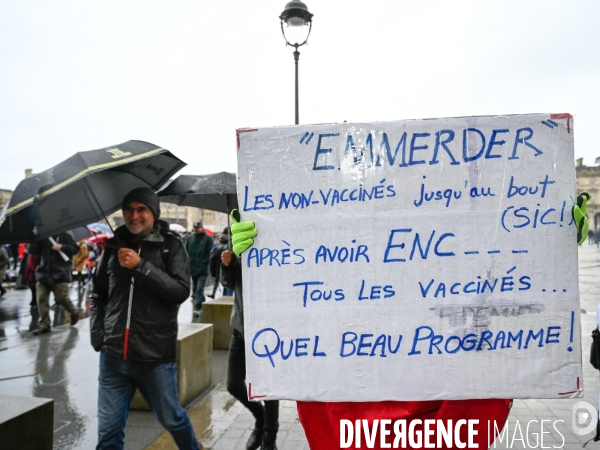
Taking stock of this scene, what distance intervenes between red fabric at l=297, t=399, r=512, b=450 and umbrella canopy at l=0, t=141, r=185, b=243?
1493mm

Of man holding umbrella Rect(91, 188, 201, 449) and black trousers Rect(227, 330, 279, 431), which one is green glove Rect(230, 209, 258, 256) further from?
black trousers Rect(227, 330, 279, 431)

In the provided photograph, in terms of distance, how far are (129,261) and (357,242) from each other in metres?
1.28

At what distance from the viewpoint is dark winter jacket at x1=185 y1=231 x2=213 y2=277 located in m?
9.44

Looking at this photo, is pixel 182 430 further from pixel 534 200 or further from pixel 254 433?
pixel 534 200

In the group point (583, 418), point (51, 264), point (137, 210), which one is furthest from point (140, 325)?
point (51, 264)

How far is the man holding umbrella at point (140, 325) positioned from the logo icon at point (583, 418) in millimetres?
2814

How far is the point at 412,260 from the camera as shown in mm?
1949

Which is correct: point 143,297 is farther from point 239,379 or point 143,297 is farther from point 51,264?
point 51,264

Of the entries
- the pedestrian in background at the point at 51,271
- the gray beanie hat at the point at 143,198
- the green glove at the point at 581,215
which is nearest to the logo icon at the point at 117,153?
the gray beanie hat at the point at 143,198

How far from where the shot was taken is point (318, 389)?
200 centimetres

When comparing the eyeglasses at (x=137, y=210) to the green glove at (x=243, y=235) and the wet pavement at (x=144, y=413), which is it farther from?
the wet pavement at (x=144, y=413)

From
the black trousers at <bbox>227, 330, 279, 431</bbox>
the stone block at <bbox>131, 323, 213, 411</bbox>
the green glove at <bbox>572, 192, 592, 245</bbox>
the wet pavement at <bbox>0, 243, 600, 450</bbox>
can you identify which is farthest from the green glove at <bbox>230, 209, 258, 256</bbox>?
the stone block at <bbox>131, 323, 213, 411</bbox>

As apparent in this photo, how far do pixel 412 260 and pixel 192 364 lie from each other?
324 cm

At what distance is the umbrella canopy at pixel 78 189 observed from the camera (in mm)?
2246
